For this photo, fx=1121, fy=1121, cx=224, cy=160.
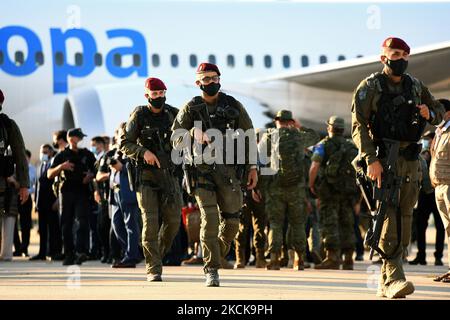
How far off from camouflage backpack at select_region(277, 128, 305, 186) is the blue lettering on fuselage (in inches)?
343

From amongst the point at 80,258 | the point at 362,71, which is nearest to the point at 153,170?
the point at 80,258

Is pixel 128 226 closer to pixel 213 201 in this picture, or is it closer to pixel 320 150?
pixel 320 150

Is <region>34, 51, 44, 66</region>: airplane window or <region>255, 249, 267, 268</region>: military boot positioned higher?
<region>34, 51, 44, 66</region>: airplane window

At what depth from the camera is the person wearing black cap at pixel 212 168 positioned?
10.3 meters

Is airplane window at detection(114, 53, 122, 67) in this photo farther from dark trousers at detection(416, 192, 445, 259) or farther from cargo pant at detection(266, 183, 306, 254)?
cargo pant at detection(266, 183, 306, 254)

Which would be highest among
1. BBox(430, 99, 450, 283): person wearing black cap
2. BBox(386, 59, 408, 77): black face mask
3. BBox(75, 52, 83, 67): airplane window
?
BBox(75, 52, 83, 67): airplane window

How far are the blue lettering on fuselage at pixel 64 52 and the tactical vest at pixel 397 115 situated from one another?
1292 centimetres

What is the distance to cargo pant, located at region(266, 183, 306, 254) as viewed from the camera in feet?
44.2

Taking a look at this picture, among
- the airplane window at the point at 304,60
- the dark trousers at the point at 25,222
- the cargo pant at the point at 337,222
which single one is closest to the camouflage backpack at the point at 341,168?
the cargo pant at the point at 337,222

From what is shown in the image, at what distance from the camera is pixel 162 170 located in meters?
11.2

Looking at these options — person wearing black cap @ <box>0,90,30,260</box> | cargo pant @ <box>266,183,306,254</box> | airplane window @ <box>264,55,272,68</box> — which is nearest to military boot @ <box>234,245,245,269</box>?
cargo pant @ <box>266,183,306,254</box>

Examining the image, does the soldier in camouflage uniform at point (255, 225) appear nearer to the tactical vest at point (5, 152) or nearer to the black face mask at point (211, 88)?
the black face mask at point (211, 88)

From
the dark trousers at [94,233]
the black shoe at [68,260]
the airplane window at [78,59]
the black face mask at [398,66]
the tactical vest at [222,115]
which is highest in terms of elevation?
the airplane window at [78,59]

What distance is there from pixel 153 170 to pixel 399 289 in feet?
10.4
